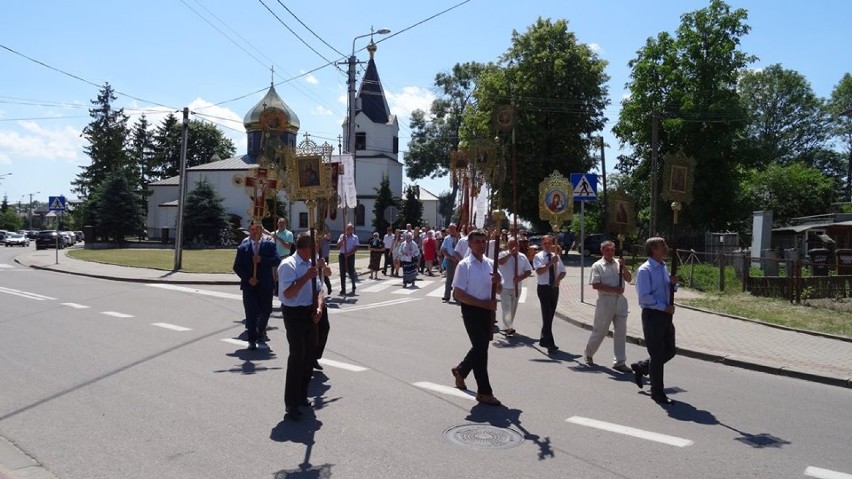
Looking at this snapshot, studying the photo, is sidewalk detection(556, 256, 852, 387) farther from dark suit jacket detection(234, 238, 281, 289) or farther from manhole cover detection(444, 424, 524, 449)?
dark suit jacket detection(234, 238, 281, 289)

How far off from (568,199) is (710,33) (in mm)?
31432

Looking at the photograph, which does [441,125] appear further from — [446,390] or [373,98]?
[446,390]

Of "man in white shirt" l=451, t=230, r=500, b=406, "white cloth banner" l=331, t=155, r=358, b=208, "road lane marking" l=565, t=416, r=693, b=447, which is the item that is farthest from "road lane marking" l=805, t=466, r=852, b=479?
"white cloth banner" l=331, t=155, r=358, b=208

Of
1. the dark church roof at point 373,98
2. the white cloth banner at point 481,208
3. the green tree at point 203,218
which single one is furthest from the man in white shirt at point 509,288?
the dark church roof at point 373,98

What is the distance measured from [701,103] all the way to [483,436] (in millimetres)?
36250

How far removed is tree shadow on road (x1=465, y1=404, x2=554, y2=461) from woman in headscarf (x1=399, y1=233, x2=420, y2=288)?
43.2 ft

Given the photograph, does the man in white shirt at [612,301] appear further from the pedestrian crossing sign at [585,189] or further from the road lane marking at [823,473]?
the pedestrian crossing sign at [585,189]

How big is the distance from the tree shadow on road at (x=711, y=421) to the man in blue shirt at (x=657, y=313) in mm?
219

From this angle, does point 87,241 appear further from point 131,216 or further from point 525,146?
point 525,146

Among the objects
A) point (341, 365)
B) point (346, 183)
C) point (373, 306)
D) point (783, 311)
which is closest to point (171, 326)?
point (341, 365)

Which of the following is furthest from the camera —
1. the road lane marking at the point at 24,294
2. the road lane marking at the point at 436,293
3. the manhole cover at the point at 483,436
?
the road lane marking at the point at 436,293

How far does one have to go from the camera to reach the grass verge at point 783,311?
12052 millimetres

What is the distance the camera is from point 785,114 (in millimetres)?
66562

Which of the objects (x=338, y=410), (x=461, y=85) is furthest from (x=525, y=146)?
(x=338, y=410)
